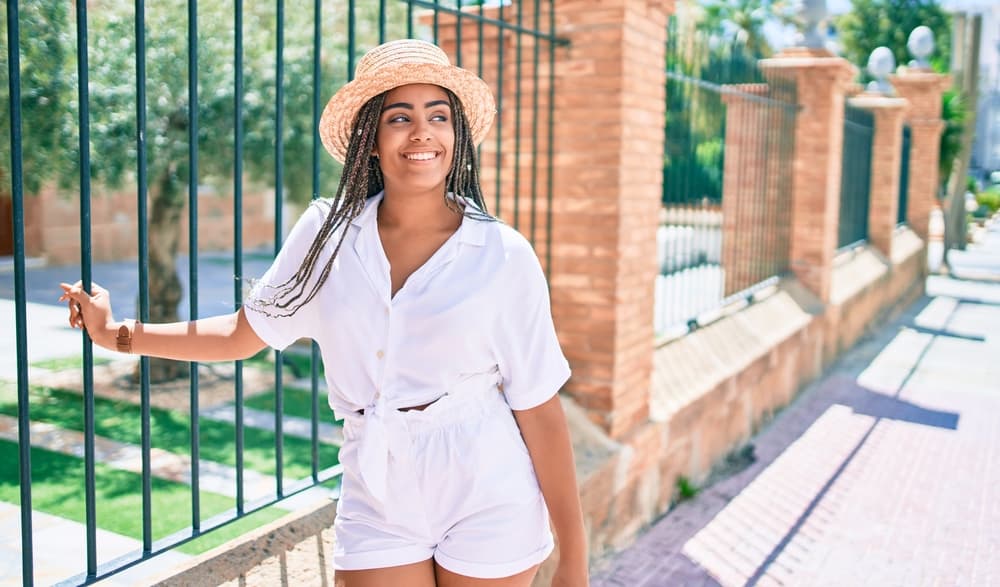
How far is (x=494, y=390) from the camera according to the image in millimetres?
2104

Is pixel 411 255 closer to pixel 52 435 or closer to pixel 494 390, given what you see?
pixel 494 390

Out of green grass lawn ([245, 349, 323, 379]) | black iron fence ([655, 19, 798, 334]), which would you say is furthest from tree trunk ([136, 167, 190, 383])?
black iron fence ([655, 19, 798, 334])

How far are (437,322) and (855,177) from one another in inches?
476

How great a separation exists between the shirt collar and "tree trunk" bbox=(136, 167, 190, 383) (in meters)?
7.46

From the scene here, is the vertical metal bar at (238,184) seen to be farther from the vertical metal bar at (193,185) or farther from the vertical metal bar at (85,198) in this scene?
the vertical metal bar at (85,198)

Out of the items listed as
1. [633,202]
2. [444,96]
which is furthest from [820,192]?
[444,96]

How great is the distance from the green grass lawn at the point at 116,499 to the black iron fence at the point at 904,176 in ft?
45.5

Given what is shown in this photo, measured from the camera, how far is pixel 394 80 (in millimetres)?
2055

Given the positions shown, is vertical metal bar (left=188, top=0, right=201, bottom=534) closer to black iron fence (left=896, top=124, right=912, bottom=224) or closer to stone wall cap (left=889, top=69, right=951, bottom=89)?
black iron fence (left=896, top=124, right=912, bottom=224)

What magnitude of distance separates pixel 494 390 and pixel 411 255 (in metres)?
0.35

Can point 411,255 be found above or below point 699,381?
above

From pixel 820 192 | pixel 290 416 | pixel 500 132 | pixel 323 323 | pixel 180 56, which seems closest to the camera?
pixel 323 323

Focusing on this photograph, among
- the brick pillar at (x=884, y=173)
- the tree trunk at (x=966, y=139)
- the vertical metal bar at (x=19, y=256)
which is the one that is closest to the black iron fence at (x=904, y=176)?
the brick pillar at (x=884, y=173)

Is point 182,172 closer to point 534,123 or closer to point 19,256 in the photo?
point 534,123
